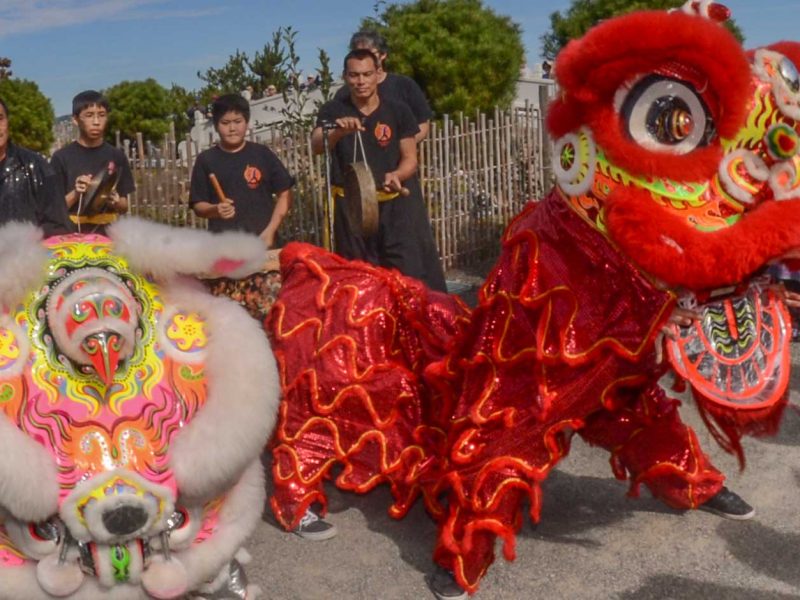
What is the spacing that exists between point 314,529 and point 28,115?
38.3ft

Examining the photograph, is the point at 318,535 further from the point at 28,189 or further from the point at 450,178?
the point at 450,178

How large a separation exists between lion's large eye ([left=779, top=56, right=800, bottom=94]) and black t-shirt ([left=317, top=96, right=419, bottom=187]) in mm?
2615

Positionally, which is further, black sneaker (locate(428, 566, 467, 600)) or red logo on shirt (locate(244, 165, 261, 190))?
red logo on shirt (locate(244, 165, 261, 190))

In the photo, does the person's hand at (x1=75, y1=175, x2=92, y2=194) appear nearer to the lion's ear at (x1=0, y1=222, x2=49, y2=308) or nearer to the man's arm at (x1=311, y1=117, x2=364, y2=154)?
the man's arm at (x1=311, y1=117, x2=364, y2=154)

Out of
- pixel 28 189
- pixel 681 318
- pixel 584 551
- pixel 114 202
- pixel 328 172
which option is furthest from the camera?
pixel 328 172

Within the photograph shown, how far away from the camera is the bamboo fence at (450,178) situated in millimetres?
6527

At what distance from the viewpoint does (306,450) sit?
3.23 meters

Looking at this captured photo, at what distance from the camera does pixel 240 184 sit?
4.56 metres

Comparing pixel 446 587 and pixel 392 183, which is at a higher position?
pixel 392 183

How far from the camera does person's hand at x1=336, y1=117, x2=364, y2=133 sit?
452cm

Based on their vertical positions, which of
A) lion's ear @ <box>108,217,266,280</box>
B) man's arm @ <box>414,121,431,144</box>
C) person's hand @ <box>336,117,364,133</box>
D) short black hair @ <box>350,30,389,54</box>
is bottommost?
lion's ear @ <box>108,217,266,280</box>

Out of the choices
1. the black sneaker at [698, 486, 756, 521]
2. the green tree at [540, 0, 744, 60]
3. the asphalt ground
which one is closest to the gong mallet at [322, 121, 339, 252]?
the asphalt ground

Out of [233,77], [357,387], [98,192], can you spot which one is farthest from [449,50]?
[357,387]

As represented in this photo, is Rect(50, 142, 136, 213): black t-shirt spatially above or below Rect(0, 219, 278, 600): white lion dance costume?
above
